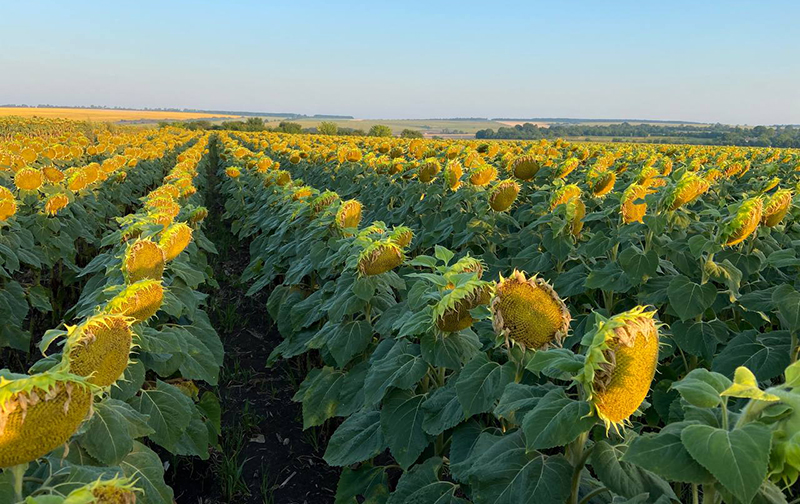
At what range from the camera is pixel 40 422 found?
131cm

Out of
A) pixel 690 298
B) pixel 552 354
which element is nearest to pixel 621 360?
pixel 552 354

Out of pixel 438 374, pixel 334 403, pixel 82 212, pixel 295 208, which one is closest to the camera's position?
pixel 438 374

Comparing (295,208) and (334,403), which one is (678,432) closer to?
(334,403)

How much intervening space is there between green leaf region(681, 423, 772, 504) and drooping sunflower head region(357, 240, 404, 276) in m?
2.05

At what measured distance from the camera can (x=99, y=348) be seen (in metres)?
1.74

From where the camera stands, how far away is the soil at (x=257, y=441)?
3.80 meters

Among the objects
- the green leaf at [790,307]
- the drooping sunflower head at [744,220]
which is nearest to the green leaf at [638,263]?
the drooping sunflower head at [744,220]

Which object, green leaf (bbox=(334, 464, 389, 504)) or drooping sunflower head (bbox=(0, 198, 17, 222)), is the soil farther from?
drooping sunflower head (bbox=(0, 198, 17, 222))

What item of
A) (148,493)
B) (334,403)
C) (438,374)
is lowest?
(334,403)

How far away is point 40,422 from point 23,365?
16.3 ft

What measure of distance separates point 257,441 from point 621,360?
12.3ft

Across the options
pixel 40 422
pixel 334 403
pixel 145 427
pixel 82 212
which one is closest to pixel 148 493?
pixel 145 427

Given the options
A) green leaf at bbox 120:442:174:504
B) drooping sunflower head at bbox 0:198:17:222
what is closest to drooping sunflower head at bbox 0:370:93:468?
green leaf at bbox 120:442:174:504

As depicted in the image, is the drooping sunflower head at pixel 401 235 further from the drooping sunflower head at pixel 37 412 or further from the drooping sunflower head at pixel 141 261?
the drooping sunflower head at pixel 37 412
